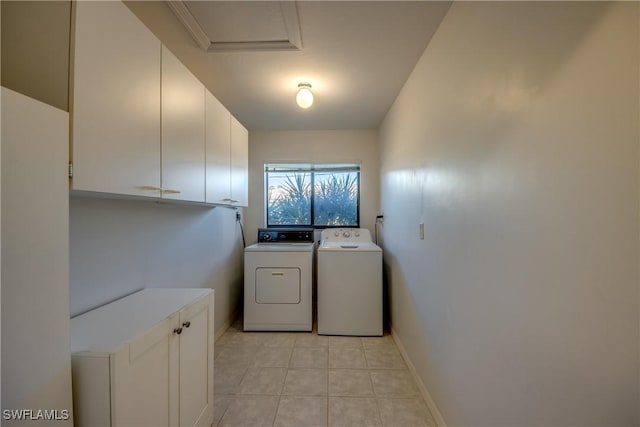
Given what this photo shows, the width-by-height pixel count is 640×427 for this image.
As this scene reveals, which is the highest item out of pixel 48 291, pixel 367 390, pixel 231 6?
pixel 231 6

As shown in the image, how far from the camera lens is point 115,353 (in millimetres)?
846

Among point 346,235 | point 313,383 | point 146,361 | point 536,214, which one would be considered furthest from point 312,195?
point 536,214

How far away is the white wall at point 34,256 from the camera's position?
620mm

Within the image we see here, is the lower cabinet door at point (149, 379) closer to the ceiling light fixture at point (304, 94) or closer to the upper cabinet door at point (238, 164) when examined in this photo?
the upper cabinet door at point (238, 164)

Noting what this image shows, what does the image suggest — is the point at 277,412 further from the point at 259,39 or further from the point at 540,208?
the point at 259,39

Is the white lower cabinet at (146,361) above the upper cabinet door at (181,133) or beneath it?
beneath

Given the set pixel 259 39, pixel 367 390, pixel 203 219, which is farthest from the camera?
pixel 203 219

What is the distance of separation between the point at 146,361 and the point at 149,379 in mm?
76

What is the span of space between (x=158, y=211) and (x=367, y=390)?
1.86 metres

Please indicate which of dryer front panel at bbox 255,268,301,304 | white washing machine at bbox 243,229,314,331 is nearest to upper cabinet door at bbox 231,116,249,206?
white washing machine at bbox 243,229,314,331

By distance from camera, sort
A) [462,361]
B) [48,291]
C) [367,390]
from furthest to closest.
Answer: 1. [367,390]
2. [462,361]
3. [48,291]

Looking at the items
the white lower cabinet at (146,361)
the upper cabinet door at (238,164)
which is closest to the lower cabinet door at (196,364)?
the white lower cabinet at (146,361)

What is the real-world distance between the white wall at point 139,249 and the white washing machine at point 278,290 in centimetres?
30

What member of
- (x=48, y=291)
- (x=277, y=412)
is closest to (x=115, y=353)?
(x=48, y=291)
